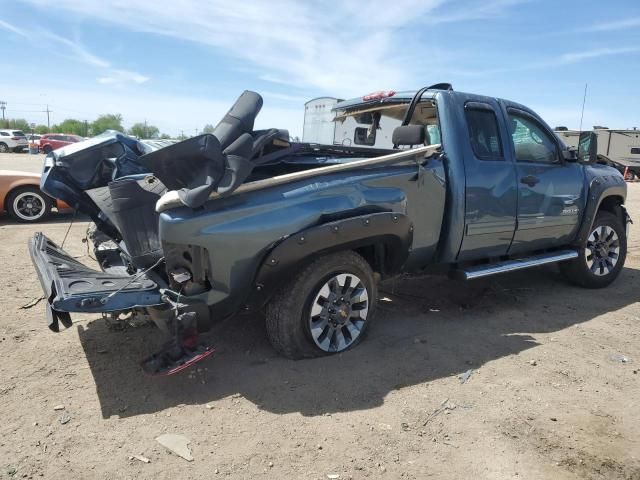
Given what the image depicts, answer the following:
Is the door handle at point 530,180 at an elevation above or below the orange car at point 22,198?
above

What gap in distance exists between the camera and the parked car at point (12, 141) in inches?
1521

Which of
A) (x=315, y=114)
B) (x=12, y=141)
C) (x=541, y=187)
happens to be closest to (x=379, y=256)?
(x=541, y=187)

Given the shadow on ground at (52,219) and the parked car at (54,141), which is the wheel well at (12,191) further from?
the parked car at (54,141)

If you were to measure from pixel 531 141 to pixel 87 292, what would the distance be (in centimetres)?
414

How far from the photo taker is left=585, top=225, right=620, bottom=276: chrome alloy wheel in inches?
224

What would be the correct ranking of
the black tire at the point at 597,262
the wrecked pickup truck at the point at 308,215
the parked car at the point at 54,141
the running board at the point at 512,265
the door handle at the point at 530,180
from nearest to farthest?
the wrecked pickup truck at the point at 308,215, the running board at the point at 512,265, the door handle at the point at 530,180, the black tire at the point at 597,262, the parked car at the point at 54,141

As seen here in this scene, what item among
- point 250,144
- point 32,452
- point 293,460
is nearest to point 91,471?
point 32,452

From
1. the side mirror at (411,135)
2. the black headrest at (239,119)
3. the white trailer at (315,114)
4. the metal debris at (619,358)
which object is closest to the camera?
the black headrest at (239,119)

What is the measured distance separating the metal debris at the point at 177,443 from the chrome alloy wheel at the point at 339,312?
115 centimetres

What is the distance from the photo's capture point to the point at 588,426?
306 centimetres

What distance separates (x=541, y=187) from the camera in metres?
4.87

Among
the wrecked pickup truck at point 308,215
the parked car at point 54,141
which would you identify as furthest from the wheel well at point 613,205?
the parked car at point 54,141

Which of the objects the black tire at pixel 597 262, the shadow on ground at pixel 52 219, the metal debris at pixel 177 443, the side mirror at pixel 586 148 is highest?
the side mirror at pixel 586 148

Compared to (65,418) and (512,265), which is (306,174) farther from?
(512,265)
